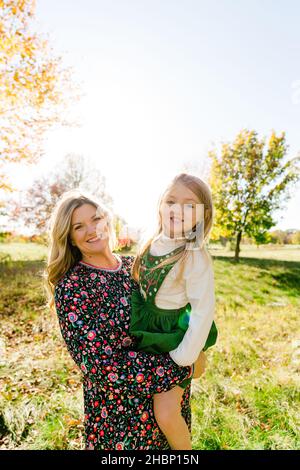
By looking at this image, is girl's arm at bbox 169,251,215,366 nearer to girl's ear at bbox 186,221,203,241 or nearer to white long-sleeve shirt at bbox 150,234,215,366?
white long-sleeve shirt at bbox 150,234,215,366

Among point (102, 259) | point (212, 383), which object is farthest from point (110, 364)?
point (212, 383)

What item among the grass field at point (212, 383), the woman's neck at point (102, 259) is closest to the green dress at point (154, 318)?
the woman's neck at point (102, 259)

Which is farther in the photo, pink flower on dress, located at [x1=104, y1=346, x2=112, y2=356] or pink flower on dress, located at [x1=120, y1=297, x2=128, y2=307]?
pink flower on dress, located at [x1=120, y1=297, x2=128, y2=307]

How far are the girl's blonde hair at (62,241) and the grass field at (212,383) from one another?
6.32ft

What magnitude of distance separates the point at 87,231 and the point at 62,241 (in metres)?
0.16

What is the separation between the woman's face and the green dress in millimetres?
320

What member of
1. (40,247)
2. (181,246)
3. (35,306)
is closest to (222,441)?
(181,246)

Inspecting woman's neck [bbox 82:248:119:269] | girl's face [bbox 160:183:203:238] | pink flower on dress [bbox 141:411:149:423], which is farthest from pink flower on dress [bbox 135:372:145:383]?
girl's face [bbox 160:183:203:238]

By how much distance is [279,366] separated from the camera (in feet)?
15.2

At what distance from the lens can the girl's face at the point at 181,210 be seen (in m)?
1.97

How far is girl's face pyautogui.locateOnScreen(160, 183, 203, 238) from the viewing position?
1974 mm

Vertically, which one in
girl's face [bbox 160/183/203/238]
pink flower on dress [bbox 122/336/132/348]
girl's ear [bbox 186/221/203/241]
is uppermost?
girl's face [bbox 160/183/203/238]

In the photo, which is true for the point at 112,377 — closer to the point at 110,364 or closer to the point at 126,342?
the point at 110,364
